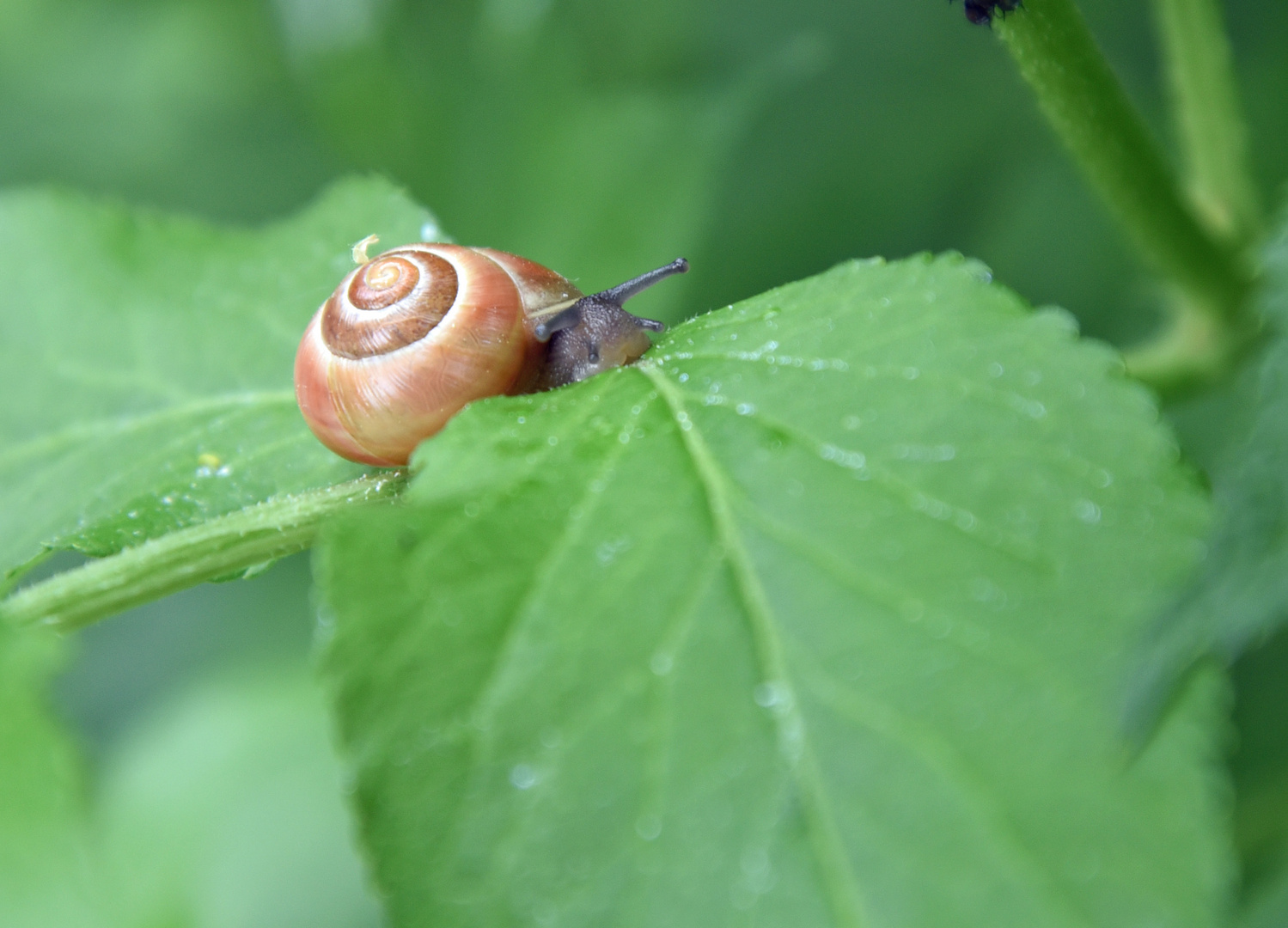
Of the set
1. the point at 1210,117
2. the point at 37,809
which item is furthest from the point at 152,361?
the point at 1210,117

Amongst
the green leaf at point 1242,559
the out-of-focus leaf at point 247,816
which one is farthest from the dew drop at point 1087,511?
the out-of-focus leaf at point 247,816

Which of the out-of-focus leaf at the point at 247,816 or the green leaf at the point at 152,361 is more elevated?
the green leaf at the point at 152,361

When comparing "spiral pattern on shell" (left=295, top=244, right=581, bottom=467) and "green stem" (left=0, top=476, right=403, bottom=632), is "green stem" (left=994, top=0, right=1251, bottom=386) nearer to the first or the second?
"spiral pattern on shell" (left=295, top=244, right=581, bottom=467)

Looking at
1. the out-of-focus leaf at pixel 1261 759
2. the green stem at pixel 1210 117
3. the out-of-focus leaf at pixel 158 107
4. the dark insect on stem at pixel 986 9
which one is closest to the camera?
the dark insect on stem at pixel 986 9

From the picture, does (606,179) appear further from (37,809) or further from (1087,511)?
(37,809)

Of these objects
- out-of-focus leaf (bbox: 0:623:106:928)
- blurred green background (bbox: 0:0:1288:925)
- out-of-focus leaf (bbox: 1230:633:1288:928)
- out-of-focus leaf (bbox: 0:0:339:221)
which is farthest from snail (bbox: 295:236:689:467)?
out-of-focus leaf (bbox: 0:0:339:221)

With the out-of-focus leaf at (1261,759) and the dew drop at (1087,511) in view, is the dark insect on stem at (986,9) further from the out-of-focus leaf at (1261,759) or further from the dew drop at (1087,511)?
the out-of-focus leaf at (1261,759)
